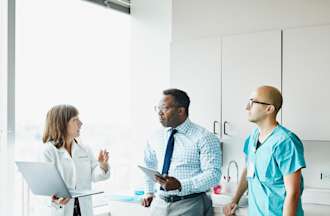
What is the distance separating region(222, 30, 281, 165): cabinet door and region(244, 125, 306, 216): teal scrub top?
66 centimetres

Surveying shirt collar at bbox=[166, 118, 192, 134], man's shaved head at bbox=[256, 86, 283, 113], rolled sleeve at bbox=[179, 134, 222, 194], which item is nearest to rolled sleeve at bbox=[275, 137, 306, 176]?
man's shaved head at bbox=[256, 86, 283, 113]

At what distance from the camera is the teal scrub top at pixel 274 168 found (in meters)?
2.87

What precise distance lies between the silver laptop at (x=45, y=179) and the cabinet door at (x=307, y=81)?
1.49 meters

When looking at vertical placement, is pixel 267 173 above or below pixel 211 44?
below

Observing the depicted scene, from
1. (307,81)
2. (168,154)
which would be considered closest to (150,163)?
(168,154)

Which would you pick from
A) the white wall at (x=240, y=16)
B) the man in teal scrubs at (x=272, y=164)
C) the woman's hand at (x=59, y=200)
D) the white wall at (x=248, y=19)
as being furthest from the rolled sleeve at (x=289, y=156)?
the woman's hand at (x=59, y=200)

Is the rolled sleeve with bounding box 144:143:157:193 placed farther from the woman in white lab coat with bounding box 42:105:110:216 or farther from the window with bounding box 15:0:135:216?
the window with bounding box 15:0:135:216

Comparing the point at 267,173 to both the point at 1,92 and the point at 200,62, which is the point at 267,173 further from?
the point at 1,92

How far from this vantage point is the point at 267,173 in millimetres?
2963

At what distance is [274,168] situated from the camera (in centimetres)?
292

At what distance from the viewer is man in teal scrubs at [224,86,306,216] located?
111 inches

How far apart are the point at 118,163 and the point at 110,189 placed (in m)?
0.26

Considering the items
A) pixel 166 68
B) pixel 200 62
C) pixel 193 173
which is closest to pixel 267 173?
pixel 193 173

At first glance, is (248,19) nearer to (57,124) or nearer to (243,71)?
(243,71)
